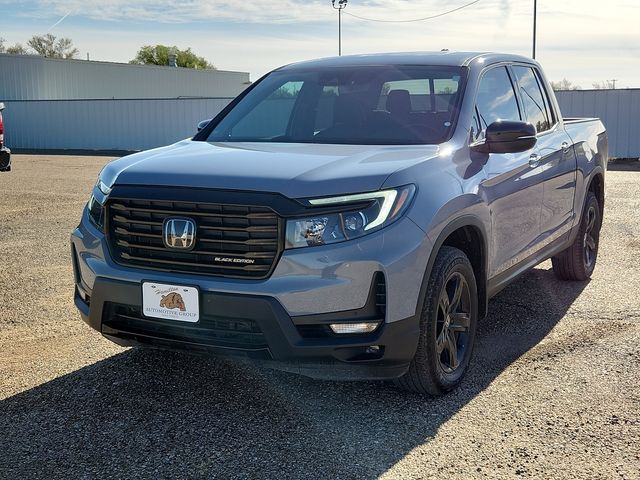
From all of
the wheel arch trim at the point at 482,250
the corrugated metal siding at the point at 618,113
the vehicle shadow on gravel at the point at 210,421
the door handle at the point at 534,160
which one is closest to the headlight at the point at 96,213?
the vehicle shadow on gravel at the point at 210,421

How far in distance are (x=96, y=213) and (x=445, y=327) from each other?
1.94 m

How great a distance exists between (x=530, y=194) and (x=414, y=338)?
71.4 inches

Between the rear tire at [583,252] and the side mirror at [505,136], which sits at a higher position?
the side mirror at [505,136]

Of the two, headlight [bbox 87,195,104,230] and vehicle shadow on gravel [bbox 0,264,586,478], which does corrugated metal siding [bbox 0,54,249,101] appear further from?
vehicle shadow on gravel [bbox 0,264,586,478]

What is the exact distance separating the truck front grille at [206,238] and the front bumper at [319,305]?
0.19 feet

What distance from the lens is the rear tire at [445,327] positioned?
3.77 m

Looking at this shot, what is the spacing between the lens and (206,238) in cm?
355

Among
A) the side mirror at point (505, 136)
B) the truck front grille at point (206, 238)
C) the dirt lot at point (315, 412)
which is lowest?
the dirt lot at point (315, 412)

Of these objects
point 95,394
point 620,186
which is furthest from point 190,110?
point 95,394

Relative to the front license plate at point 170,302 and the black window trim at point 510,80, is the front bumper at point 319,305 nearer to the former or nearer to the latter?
the front license plate at point 170,302

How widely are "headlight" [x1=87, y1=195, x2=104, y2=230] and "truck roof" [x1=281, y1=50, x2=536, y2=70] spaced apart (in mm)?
2008

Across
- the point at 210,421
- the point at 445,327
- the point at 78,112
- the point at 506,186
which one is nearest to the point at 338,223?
the point at 445,327

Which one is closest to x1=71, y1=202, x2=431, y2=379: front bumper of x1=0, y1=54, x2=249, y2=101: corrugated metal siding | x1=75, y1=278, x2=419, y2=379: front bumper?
x1=75, y1=278, x2=419, y2=379: front bumper

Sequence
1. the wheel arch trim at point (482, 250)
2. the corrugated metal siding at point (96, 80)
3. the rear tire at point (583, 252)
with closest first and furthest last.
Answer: the wheel arch trim at point (482, 250), the rear tire at point (583, 252), the corrugated metal siding at point (96, 80)
